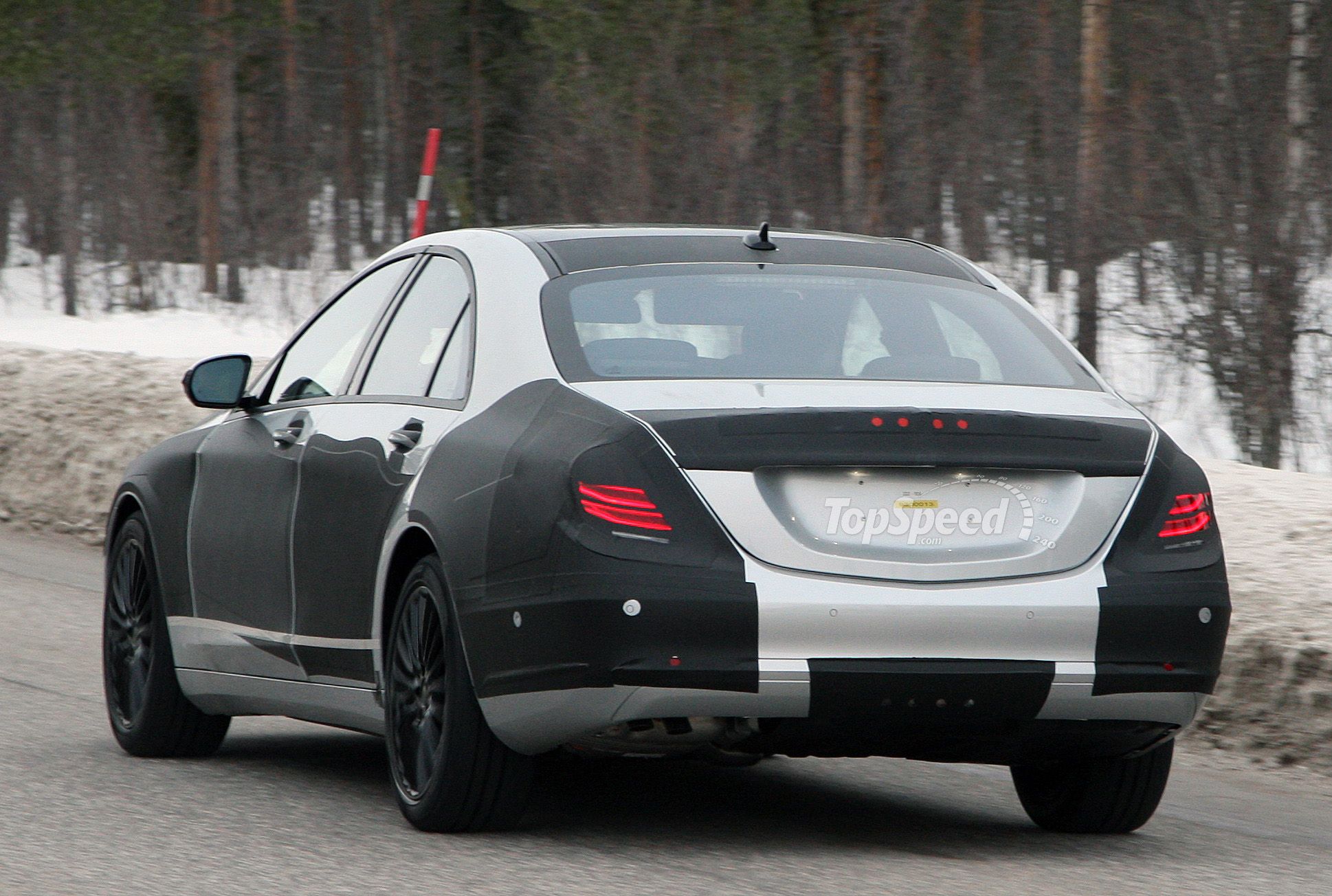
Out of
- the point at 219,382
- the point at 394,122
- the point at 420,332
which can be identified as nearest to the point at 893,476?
the point at 420,332

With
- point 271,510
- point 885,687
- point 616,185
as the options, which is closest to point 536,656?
point 885,687

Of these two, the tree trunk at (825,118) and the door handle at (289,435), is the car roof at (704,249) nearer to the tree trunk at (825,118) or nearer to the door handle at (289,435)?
the door handle at (289,435)

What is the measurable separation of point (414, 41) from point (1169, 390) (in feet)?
80.8

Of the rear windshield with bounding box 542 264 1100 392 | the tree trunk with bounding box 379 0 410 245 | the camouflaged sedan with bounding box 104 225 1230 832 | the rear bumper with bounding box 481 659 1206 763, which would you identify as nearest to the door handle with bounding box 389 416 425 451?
the camouflaged sedan with bounding box 104 225 1230 832

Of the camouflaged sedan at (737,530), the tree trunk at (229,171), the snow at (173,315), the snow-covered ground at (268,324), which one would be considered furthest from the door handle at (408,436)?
the tree trunk at (229,171)

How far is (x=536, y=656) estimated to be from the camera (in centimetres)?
490

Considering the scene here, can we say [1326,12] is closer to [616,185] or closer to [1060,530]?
[616,185]

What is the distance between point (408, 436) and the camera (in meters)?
5.64

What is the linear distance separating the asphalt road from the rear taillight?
0.81 metres

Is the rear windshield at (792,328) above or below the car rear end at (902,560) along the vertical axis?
above

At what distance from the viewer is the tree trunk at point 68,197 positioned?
26.2m

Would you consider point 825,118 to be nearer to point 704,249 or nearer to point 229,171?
point 229,171

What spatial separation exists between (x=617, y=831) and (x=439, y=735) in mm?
560

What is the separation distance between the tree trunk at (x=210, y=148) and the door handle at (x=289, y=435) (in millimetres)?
20522
